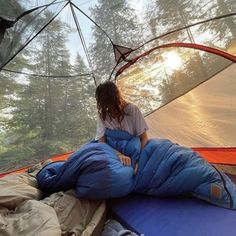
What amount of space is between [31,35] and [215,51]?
1.38 metres

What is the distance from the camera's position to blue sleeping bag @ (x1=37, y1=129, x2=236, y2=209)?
1442 mm

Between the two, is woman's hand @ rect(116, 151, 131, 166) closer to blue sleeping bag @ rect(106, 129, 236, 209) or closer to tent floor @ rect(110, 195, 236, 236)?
blue sleeping bag @ rect(106, 129, 236, 209)

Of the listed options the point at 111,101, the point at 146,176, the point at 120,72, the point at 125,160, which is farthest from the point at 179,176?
the point at 120,72

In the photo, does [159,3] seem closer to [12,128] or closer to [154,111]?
[154,111]

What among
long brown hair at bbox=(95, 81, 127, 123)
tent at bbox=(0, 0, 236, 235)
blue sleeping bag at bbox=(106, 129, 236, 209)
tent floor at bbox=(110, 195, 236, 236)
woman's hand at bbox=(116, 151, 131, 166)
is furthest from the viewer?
tent at bbox=(0, 0, 236, 235)

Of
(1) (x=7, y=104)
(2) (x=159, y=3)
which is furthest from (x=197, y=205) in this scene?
(1) (x=7, y=104)

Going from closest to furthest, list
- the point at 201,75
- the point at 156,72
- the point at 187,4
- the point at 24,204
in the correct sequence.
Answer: the point at 24,204
the point at 187,4
the point at 201,75
the point at 156,72

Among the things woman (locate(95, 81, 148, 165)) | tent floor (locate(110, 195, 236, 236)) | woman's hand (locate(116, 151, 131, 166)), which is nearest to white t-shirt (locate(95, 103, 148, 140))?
woman (locate(95, 81, 148, 165))

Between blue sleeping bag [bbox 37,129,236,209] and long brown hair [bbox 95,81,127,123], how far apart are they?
304 millimetres

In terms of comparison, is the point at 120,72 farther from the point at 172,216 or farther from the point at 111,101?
the point at 172,216

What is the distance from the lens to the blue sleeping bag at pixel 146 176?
4.73 feet

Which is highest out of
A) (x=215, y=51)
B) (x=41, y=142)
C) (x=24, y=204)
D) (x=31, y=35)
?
(x=31, y=35)

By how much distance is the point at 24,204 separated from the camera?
1354mm

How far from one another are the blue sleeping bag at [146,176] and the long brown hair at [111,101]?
1.00ft
